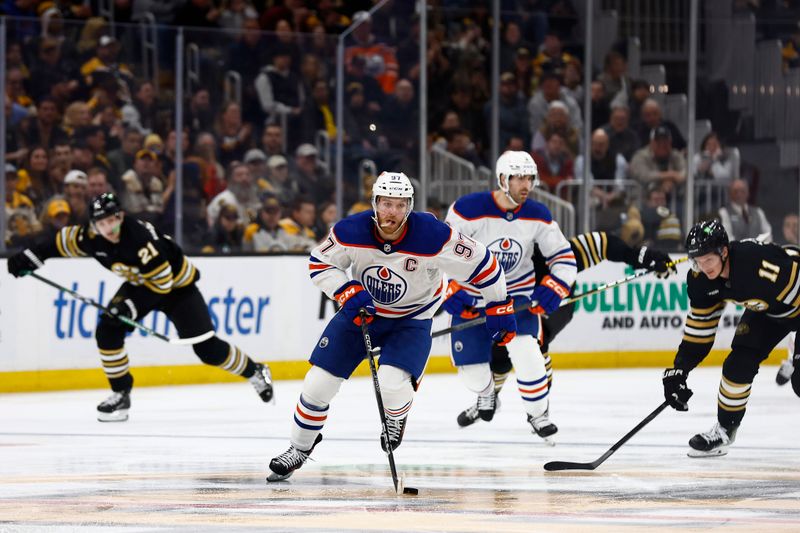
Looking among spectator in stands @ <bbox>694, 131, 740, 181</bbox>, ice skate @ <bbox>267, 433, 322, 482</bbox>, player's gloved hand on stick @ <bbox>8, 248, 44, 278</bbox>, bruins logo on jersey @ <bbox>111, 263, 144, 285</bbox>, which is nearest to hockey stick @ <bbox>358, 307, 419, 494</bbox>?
ice skate @ <bbox>267, 433, 322, 482</bbox>

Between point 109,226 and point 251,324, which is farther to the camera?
point 251,324

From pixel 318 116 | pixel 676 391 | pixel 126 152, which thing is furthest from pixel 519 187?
pixel 318 116

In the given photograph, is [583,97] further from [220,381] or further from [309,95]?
[220,381]

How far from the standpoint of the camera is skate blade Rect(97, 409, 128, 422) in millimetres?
7668

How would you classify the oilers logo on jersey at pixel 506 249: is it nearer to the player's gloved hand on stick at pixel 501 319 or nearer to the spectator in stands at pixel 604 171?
the player's gloved hand on stick at pixel 501 319

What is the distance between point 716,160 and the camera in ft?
38.0

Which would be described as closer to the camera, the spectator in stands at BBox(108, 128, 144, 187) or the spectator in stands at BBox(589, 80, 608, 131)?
the spectator in stands at BBox(108, 128, 144, 187)

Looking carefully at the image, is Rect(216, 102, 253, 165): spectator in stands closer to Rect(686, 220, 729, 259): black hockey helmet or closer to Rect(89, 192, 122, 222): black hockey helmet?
Rect(89, 192, 122, 222): black hockey helmet

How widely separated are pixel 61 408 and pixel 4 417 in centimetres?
49

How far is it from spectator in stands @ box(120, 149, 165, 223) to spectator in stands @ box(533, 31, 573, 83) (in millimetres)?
3413

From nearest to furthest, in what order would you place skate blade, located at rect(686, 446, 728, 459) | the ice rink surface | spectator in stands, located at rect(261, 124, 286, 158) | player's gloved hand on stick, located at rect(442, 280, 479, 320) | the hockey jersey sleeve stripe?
the ice rink surface < the hockey jersey sleeve stripe < skate blade, located at rect(686, 446, 728, 459) < player's gloved hand on stick, located at rect(442, 280, 479, 320) < spectator in stands, located at rect(261, 124, 286, 158)

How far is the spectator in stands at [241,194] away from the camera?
9969 mm

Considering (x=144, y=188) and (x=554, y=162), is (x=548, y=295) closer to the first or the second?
(x=144, y=188)

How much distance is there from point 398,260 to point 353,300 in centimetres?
24
